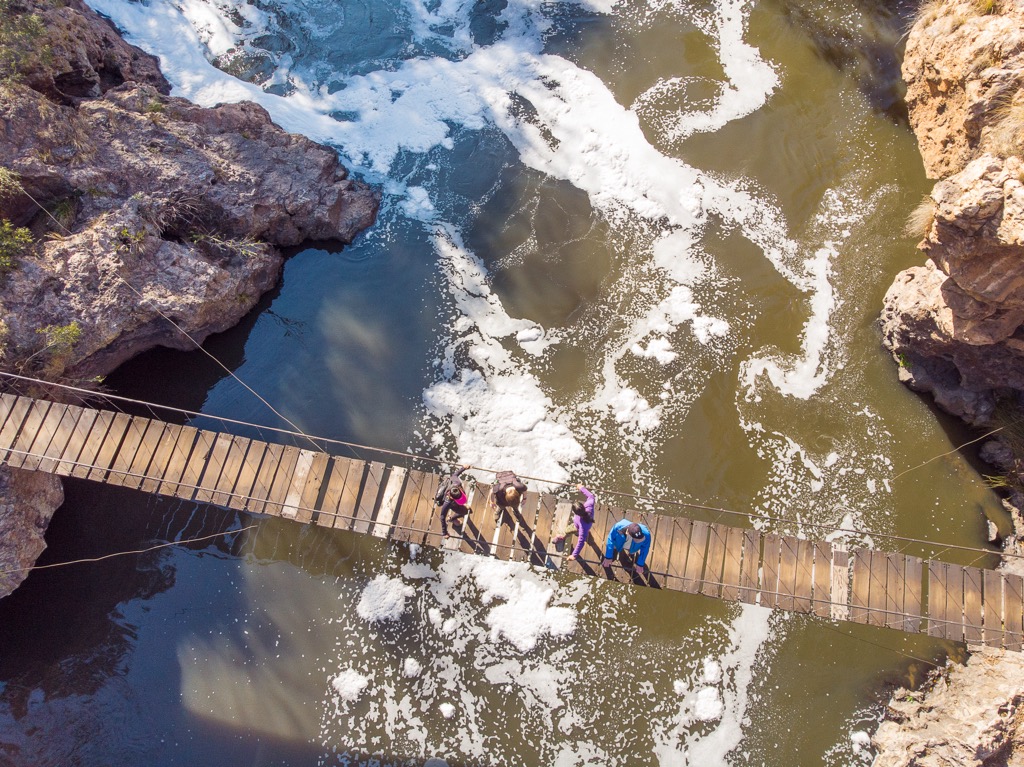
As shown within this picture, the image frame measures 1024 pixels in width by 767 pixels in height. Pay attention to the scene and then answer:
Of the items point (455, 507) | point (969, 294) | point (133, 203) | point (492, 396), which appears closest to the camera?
point (455, 507)

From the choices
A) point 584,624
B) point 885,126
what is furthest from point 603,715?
point 885,126

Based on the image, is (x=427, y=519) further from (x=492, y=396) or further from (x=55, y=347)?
(x=55, y=347)

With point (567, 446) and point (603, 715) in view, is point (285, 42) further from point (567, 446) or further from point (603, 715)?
point (603, 715)

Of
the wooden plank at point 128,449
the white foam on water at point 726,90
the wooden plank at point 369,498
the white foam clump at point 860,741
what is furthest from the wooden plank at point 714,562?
the wooden plank at point 128,449

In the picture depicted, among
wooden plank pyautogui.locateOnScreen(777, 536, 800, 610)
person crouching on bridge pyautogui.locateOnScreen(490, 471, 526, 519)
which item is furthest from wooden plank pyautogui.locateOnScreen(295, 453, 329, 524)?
wooden plank pyautogui.locateOnScreen(777, 536, 800, 610)

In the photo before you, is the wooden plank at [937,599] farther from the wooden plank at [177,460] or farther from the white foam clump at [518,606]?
the wooden plank at [177,460]

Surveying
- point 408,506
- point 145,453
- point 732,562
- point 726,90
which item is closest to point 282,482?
point 408,506
